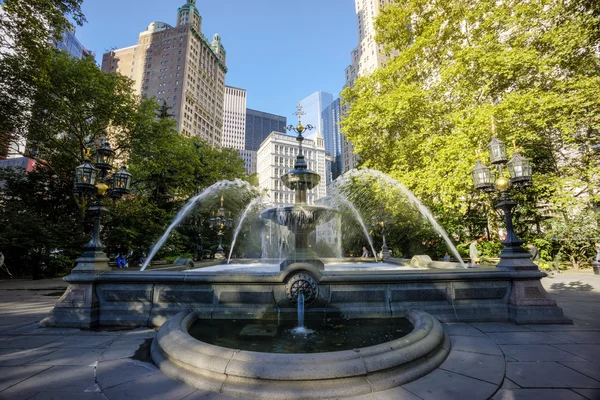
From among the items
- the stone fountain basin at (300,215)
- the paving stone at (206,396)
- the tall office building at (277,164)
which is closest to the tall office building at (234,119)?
the tall office building at (277,164)

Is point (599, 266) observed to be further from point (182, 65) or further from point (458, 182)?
point (182, 65)

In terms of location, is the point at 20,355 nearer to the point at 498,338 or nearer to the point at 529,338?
the point at 498,338

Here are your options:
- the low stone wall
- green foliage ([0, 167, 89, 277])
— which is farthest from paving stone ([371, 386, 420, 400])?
green foliage ([0, 167, 89, 277])

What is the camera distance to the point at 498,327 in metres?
4.95

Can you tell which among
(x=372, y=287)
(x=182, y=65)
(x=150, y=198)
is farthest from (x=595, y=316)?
(x=182, y=65)

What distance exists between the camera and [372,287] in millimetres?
5270

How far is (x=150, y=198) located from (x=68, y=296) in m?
21.3

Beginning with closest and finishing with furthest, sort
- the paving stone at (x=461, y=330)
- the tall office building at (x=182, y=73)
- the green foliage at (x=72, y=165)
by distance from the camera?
the paving stone at (x=461, y=330), the green foliage at (x=72, y=165), the tall office building at (x=182, y=73)

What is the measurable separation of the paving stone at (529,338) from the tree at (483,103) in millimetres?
10164

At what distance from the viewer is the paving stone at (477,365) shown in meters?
3.01

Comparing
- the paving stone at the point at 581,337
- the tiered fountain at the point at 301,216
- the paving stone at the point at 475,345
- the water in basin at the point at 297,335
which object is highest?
the tiered fountain at the point at 301,216

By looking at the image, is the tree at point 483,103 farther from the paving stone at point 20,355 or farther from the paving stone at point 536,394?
the paving stone at point 20,355

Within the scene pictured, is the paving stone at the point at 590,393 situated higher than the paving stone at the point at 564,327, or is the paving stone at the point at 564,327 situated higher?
the paving stone at the point at 590,393

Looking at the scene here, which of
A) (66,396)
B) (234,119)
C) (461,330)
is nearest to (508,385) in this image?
(461,330)
